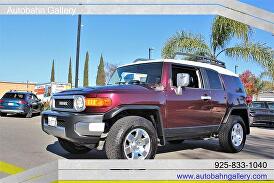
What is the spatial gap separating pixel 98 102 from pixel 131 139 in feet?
1.88

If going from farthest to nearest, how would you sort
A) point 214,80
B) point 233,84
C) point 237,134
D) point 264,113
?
point 264,113
point 237,134
point 233,84
point 214,80

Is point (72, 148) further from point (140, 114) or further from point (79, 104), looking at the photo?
point (140, 114)

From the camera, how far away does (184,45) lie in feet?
10.4

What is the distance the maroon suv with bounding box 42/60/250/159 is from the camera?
3350mm

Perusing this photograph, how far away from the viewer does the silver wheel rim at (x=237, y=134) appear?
472 centimetres

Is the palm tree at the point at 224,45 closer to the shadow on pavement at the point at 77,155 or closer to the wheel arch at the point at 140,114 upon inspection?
the wheel arch at the point at 140,114

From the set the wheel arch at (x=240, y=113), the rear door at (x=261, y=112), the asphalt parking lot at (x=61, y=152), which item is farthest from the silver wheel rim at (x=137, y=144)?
the rear door at (x=261, y=112)

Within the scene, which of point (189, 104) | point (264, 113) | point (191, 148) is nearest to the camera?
point (189, 104)

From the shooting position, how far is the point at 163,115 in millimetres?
3828

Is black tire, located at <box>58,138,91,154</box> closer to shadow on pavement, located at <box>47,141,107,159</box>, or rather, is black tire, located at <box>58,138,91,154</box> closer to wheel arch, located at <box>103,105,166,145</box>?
shadow on pavement, located at <box>47,141,107,159</box>

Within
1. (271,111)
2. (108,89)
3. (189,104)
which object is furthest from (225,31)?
(271,111)

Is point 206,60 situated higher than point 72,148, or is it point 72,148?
point 206,60

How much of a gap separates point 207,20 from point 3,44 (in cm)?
173

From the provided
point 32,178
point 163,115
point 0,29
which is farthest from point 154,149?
point 0,29
